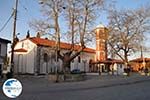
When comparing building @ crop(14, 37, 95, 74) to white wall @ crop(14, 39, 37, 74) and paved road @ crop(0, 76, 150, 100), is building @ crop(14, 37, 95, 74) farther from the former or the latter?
paved road @ crop(0, 76, 150, 100)

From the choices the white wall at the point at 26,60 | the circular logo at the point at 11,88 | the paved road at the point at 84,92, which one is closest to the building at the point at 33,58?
the white wall at the point at 26,60

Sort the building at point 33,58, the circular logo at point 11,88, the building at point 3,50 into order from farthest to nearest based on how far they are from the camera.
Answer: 1. the building at point 33,58
2. the building at point 3,50
3. the circular logo at point 11,88

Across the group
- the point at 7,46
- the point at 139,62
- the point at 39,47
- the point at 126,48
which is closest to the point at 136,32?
the point at 126,48

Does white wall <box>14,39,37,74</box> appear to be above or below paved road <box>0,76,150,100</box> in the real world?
above

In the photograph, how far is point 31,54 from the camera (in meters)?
68.9

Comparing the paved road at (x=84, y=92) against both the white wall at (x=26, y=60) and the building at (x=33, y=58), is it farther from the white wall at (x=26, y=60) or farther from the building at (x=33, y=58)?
the white wall at (x=26, y=60)

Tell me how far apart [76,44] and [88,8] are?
5544 mm

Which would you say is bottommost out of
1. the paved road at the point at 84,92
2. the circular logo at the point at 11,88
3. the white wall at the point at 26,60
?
the paved road at the point at 84,92

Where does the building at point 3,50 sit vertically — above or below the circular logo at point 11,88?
above

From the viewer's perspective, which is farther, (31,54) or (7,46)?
(31,54)

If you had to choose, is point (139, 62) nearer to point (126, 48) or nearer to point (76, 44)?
point (126, 48)

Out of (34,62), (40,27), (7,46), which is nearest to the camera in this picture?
(40,27)

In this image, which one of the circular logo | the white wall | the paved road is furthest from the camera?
the white wall

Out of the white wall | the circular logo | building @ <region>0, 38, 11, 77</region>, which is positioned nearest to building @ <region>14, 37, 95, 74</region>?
the white wall
